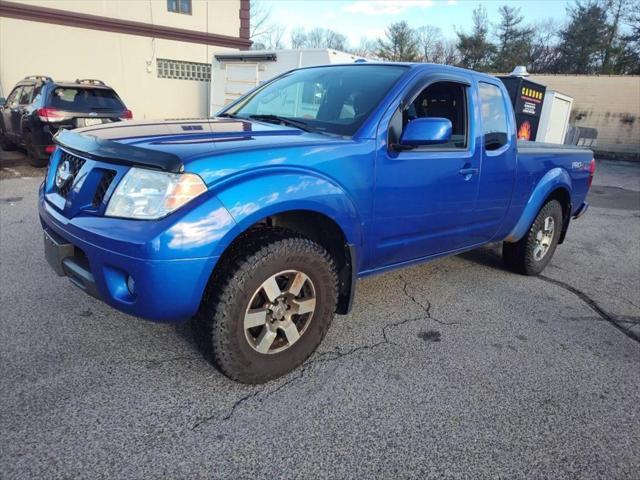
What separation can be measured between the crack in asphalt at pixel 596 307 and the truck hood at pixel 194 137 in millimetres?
2899

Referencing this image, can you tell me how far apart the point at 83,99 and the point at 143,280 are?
829 cm

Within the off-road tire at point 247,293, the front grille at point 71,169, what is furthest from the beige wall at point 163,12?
the off-road tire at point 247,293

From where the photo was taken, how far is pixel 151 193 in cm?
217

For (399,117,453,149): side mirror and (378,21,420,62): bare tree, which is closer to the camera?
(399,117,453,149): side mirror

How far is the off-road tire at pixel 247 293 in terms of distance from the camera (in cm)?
234

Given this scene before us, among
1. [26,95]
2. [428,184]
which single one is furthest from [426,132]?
[26,95]

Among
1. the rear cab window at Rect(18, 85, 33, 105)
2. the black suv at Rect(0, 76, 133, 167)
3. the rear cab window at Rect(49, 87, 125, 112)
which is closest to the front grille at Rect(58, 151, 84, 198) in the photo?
the black suv at Rect(0, 76, 133, 167)

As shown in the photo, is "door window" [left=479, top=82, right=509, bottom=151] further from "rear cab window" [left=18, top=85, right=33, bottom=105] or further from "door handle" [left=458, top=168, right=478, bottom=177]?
"rear cab window" [left=18, top=85, right=33, bottom=105]

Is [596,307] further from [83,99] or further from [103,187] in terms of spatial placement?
[83,99]

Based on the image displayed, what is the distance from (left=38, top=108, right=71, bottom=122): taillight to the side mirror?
7.88 metres

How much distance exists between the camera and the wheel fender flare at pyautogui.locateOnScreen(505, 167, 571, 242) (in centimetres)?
438

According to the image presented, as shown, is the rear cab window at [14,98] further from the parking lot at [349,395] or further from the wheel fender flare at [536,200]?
the wheel fender flare at [536,200]

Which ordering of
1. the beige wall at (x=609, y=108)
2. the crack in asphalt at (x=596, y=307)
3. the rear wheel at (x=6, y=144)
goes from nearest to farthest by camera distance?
the crack in asphalt at (x=596, y=307) → the rear wheel at (x=6, y=144) → the beige wall at (x=609, y=108)

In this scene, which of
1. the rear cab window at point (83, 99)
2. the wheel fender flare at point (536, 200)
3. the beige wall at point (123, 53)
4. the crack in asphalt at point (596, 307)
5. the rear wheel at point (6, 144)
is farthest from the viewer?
the beige wall at point (123, 53)
